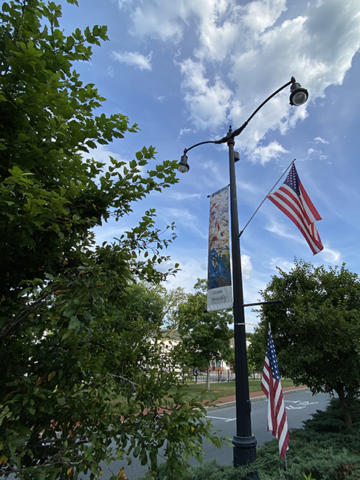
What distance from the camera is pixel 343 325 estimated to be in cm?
769

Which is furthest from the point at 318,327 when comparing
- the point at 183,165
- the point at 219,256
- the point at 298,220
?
the point at 183,165

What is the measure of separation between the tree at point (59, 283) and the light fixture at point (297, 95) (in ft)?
15.4

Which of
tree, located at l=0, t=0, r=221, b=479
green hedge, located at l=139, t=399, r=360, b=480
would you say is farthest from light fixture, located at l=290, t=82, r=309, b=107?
green hedge, located at l=139, t=399, r=360, b=480

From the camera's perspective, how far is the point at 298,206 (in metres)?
6.23

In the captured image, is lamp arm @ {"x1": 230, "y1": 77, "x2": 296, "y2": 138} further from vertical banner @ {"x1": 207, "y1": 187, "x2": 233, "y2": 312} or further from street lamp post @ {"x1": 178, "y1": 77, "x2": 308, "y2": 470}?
vertical banner @ {"x1": 207, "y1": 187, "x2": 233, "y2": 312}

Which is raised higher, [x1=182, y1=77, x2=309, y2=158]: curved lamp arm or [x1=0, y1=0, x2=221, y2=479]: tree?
[x1=182, y1=77, x2=309, y2=158]: curved lamp arm

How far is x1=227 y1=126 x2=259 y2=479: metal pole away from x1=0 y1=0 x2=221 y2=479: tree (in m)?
3.24

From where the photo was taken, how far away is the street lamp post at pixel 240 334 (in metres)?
4.85

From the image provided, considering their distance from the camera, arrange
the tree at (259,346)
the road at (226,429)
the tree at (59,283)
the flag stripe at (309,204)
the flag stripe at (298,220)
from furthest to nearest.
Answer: the tree at (259,346) < the road at (226,429) < the flag stripe at (309,204) < the flag stripe at (298,220) < the tree at (59,283)

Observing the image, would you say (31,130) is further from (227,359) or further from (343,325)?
(227,359)

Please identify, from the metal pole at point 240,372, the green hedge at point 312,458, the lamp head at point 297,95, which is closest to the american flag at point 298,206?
the metal pole at point 240,372

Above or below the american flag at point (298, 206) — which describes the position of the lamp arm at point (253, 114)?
above

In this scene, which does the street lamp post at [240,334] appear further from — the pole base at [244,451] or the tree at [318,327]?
the tree at [318,327]

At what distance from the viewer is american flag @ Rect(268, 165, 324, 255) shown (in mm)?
6172
